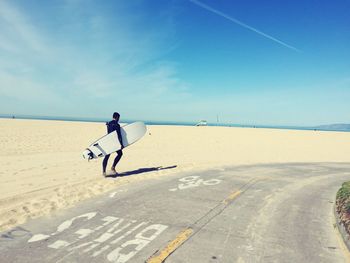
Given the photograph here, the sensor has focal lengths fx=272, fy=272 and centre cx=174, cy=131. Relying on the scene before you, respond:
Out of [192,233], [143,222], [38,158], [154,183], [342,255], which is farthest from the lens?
[38,158]

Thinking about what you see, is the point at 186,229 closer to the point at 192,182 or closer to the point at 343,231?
the point at 343,231

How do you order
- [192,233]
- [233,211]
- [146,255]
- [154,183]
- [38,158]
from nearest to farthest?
[146,255] → [192,233] → [233,211] → [154,183] → [38,158]

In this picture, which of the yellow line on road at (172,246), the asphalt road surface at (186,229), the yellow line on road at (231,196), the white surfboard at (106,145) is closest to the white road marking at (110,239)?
the asphalt road surface at (186,229)

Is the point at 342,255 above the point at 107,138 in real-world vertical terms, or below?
below

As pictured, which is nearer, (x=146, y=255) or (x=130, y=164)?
(x=146, y=255)

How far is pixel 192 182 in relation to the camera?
10273 mm

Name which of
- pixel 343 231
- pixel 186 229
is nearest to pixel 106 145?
pixel 186 229

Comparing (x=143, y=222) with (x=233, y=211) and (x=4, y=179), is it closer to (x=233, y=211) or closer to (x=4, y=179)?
(x=233, y=211)

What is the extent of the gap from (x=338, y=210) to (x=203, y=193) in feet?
12.0

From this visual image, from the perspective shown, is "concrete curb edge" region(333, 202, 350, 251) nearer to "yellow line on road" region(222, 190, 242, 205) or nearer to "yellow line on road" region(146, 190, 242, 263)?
"yellow line on road" region(222, 190, 242, 205)

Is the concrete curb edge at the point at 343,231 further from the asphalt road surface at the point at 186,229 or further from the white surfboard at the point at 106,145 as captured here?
the white surfboard at the point at 106,145

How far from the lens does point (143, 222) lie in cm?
580

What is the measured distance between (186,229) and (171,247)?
0.90 meters

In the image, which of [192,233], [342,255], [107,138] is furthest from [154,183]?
[342,255]
